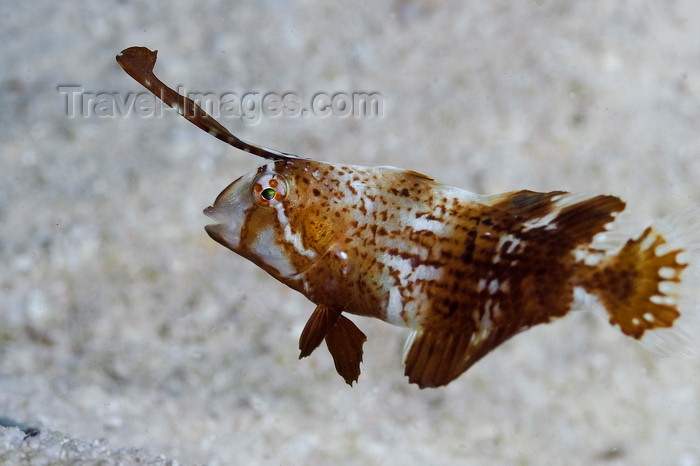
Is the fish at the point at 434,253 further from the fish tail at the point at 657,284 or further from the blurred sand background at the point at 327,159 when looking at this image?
the blurred sand background at the point at 327,159

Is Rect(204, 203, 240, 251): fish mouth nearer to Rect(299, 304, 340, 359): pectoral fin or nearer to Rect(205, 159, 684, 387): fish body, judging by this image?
Rect(205, 159, 684, 387): fish body

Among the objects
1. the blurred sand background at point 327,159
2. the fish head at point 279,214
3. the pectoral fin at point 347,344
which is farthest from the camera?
the blurred sand background at point 327,159

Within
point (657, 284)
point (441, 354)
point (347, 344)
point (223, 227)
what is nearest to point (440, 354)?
point (441, 354)

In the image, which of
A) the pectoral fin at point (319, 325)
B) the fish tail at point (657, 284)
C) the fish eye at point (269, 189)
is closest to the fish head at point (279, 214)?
the fish eye at point (269, 189)

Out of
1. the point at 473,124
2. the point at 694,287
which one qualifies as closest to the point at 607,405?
the point at 694,287

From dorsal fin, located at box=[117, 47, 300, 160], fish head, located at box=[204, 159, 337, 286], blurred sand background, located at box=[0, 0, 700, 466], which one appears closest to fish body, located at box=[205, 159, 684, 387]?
fish head, located at box=[204, 159, 337, 286]
